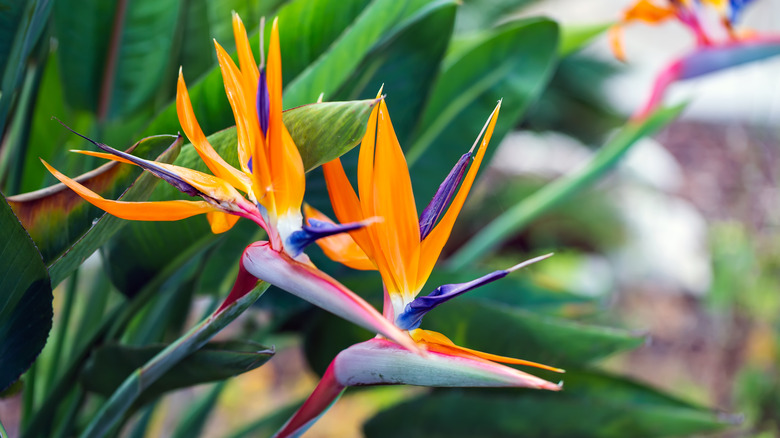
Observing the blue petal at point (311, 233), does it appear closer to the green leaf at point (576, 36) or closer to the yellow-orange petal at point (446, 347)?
the yellow-orange petal at point (446, 347)

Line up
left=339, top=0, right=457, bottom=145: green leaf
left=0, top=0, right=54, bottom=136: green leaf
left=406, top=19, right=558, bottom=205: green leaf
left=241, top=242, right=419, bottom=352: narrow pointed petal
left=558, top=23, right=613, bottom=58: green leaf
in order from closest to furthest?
left=241, top=242, right=419, bottom=352: narrow pointed petal
left=0, top=0, right=54, bottom=136: green leaf
left=339, top=0, right=457, bottom=145: green leaf
left=406, top=19, right=558, bottom=205: green leaf
left=558, top=23, right=613, bottom=58: green leaf

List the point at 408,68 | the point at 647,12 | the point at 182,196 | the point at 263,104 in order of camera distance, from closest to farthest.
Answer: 1. the point at 263,104
2. the point at 182,196
3. the point at 408,68
4. the point at 647,12

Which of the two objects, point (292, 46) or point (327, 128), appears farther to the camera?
point (292, 46)

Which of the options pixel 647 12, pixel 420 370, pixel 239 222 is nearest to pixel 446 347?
pixel 420 370

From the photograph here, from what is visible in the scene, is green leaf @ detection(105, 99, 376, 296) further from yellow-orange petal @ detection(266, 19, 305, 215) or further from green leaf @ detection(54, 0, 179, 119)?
green leaf @ detection(54, 0, 179, 119)

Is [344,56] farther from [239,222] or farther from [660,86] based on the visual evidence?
[660,86]

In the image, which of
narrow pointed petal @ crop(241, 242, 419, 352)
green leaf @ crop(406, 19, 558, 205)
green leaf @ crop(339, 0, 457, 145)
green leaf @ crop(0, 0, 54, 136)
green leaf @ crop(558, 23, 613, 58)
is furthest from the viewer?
green leaf @ crop(558, 23, 613, 58)

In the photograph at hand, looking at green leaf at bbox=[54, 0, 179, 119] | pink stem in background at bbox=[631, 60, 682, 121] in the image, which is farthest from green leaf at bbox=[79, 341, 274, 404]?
pink stem in background at bbox=[631, 60, 682, 121]
